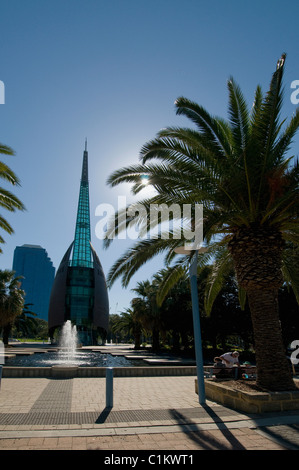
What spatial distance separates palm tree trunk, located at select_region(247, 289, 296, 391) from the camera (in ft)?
24.2

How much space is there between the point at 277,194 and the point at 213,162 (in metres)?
1.82

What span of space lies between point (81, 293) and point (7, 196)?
54.8m

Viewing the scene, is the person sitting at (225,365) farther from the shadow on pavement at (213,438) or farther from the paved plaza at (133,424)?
the shadow on pavement at (213,438)

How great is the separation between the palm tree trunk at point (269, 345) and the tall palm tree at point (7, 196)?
27.7 feet

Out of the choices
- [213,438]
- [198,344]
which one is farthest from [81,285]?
[213,438]

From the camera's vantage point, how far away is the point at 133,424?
5.68 metres

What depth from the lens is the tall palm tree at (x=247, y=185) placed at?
7.61 meters

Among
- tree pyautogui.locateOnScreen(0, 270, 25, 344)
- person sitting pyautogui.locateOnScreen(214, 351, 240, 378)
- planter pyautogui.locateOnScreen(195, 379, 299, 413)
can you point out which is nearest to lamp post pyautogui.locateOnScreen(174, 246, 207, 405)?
planter pyautogui.locateOnScreen(195, 379, 299, 413)

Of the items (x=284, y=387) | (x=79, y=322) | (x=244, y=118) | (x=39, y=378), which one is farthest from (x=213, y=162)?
(x=79, y=322)

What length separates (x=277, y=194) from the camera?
8055 mm

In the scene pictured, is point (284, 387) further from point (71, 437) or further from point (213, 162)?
point (213, 162)

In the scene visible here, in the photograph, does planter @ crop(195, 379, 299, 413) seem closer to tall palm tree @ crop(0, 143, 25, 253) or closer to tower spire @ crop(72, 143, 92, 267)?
tall palm tree @ crop(0, 143, 25, 253)

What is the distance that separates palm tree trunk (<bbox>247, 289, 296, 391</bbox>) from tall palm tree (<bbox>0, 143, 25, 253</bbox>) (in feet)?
27.7
